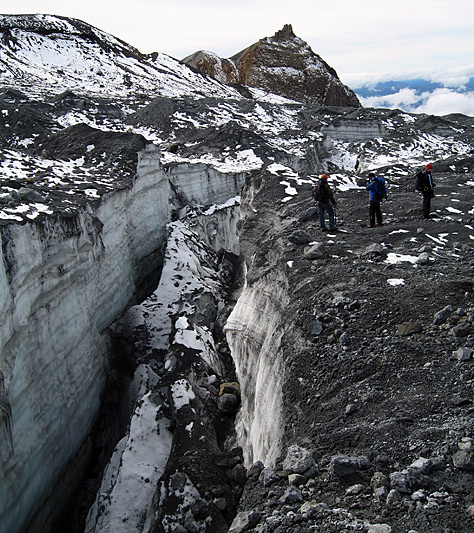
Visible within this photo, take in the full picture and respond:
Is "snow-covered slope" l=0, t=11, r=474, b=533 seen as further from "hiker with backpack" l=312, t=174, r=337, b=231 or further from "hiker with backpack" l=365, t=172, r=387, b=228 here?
"hiker with backpack" l=365, t=172, r=387, b=228

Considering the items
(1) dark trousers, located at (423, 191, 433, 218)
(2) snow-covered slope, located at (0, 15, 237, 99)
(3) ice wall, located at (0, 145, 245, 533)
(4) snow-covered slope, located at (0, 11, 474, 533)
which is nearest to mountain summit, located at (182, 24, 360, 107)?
(2) snow-covered slope, located at (0, 15, 237, 99)

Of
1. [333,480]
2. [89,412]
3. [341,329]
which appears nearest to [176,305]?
[89,412]

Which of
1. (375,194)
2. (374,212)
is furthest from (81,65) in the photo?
(375,194)

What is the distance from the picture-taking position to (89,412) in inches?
461

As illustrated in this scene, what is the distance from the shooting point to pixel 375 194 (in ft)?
33.8

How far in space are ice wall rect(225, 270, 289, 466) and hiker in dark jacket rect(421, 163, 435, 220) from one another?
3.85 metres

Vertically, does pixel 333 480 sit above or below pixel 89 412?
above

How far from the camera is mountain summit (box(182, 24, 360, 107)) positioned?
78438 millimetres

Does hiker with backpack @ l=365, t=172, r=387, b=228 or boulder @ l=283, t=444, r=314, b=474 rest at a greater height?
hiker with backpack @ l=365, t=172, r=387, b=228

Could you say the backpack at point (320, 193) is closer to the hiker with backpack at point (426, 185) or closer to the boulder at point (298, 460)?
the hiker with backpack at point (426, 185)

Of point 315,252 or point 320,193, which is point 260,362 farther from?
point 320,193

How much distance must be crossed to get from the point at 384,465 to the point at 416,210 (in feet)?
26.3

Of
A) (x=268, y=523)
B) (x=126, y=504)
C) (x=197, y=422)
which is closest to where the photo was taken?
(x=268, y=523)

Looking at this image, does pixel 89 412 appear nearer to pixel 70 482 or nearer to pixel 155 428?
pixel 70 482
